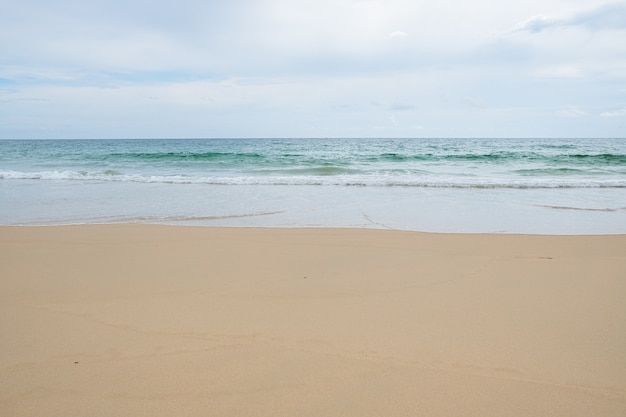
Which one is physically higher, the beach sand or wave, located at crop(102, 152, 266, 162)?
wave, located at crop(102, 152, 266, 162)

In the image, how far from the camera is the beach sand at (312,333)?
1974mm

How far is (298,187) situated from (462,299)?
1004 cm

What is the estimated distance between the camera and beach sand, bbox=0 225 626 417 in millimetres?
1974

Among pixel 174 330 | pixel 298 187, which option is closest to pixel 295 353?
pixel 174 330

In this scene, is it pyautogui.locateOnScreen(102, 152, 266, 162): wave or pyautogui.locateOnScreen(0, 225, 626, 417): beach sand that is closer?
pyautogui.locateOnScreen(0, 225, 626, 417): beach sand

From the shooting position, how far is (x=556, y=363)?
2258 millimetres

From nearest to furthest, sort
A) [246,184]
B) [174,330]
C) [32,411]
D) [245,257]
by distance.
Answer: [32,411]
[174,330]
[245,257]
[246,184]

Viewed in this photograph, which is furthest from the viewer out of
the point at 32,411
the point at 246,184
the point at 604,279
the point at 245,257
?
the point at 246,184

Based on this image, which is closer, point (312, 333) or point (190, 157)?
point (312, 333)

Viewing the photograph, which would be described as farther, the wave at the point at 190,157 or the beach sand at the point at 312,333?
the wave at the point at 190,157

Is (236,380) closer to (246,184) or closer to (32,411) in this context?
(32,411)

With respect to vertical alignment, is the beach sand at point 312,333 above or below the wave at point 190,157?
below

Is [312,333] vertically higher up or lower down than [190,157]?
lower down

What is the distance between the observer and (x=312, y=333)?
2613mm
